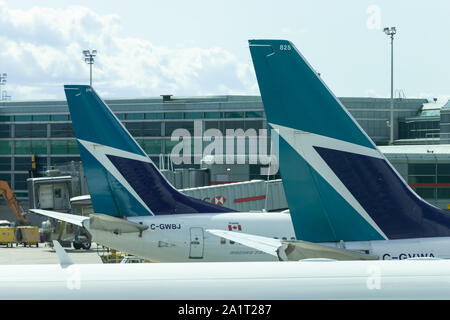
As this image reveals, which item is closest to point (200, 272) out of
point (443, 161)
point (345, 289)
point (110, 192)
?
point (345, 289)

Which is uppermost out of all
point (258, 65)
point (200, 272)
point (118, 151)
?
point (258, 65)

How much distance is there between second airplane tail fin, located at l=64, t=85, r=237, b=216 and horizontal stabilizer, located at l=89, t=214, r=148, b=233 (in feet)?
4.87

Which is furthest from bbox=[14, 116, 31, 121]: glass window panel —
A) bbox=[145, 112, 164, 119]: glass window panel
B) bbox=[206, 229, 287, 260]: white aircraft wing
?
bbox=[206, 229, 287, 260]: white aircraft wing

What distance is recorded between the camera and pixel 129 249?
1050 inches

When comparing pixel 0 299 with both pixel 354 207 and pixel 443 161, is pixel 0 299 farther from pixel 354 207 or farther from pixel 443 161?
pixel 443 161

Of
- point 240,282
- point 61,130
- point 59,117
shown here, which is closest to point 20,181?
point 61,130

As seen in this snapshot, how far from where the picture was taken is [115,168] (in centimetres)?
2827

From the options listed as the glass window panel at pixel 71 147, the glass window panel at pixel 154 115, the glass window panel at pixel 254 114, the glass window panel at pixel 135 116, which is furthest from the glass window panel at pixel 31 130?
the glass window panel at pixel 254 114

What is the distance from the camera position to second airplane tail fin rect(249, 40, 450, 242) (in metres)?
15.9

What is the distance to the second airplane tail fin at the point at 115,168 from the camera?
91.6 ft

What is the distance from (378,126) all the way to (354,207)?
85122mm

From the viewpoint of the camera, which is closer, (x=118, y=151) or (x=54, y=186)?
(x=118, y=151)
